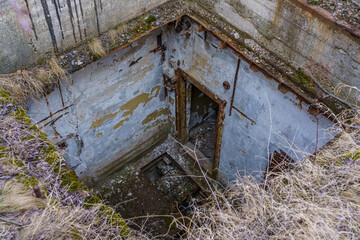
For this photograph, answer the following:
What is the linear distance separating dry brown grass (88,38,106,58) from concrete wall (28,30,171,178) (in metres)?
0.50

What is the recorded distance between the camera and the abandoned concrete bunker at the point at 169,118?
5461 mm

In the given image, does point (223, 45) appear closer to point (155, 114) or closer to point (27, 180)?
point (155, 114)

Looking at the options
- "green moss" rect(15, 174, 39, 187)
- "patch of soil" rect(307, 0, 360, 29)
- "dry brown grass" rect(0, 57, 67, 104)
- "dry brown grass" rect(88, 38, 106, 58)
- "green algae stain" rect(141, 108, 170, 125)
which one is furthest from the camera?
"green algae stain" rect(141, 108, 170, 125)

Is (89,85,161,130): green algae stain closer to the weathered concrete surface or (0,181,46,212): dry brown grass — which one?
the weathered concrete surface

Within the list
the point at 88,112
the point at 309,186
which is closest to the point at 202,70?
the point at 88,112

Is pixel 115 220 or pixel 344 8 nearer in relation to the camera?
pixel 115 220

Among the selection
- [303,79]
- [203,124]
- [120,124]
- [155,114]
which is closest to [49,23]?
[120,124]

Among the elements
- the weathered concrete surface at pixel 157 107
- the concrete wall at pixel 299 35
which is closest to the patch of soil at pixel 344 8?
the concrete wall at pixel 299 35

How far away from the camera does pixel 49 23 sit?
15.9 ft

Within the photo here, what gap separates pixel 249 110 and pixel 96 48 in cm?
256

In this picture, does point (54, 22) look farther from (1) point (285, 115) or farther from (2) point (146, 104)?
(1) point (285, 115)

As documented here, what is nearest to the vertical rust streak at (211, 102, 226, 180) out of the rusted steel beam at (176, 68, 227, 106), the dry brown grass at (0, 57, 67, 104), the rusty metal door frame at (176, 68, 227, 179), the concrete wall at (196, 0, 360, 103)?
the rusty metal door frame at (176, 68, 227, 179)

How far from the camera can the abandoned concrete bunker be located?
5.46m

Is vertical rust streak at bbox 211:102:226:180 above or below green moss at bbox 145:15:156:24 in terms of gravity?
below
